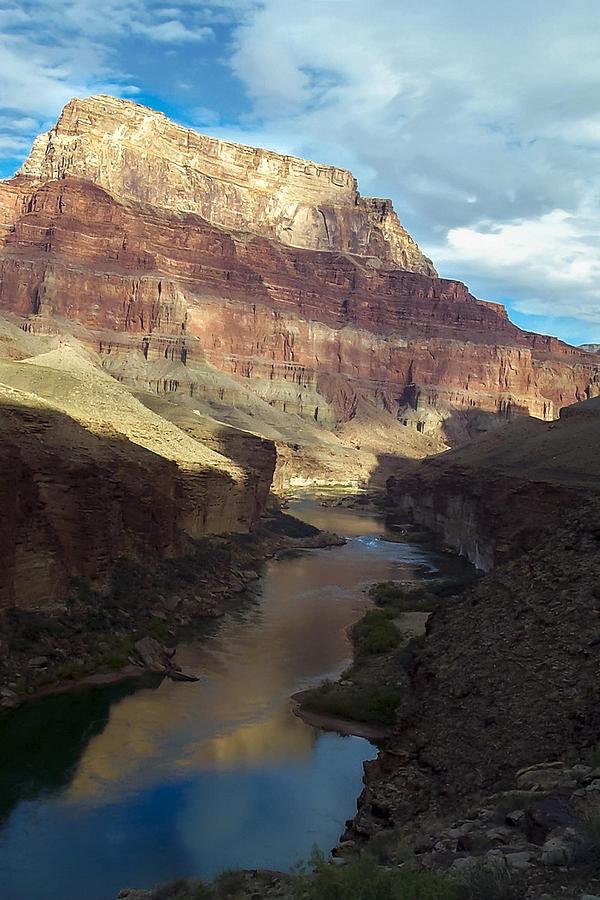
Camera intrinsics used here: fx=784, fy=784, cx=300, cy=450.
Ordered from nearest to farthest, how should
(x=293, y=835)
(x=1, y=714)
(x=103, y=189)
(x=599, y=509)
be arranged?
(x=293, y=835) → (x=1, y=714) → (x=599, y=509) → (x=103, y=189)

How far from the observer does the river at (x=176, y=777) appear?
52.1ft

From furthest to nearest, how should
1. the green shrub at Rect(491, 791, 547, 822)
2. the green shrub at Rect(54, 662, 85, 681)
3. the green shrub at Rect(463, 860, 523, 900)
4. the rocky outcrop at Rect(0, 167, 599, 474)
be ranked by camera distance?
the rocky outcrop at Rect(0, 167, 599, 474) → the green shrub at Rect(54, 662, 85, 681) → the green shrub at Rect(491, 791, 547, 822) → the green shrub at Rect(463, 860, 523, 900)

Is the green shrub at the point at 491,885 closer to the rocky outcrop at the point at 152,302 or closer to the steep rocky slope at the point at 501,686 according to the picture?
the steep rocky slope at the point at 501,686

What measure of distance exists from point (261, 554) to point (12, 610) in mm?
29492

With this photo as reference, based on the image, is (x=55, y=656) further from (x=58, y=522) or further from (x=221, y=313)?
(x=221, y=313)

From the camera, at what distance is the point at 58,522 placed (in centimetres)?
3069

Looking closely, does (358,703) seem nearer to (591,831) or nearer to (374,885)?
(591,831)

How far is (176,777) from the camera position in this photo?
1998 cm

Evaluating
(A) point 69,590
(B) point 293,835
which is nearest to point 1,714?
(A) point 69,590

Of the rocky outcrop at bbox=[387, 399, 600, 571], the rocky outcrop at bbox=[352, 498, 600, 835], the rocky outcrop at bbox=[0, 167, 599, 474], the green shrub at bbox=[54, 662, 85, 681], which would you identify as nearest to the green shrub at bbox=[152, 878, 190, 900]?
the rocky outcrop at bbox=[352, 498, 600, 835]

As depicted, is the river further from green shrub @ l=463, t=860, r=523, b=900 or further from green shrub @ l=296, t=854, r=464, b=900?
green shrub @ l=463, t=860, r=523, b=900

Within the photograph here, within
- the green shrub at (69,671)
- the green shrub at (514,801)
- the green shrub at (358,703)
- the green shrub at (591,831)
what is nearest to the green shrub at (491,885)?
the green shrub at (591,831)

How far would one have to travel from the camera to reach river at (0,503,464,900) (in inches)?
626

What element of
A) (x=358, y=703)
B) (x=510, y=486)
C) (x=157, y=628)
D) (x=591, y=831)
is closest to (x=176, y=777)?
(x=358, y=703)
